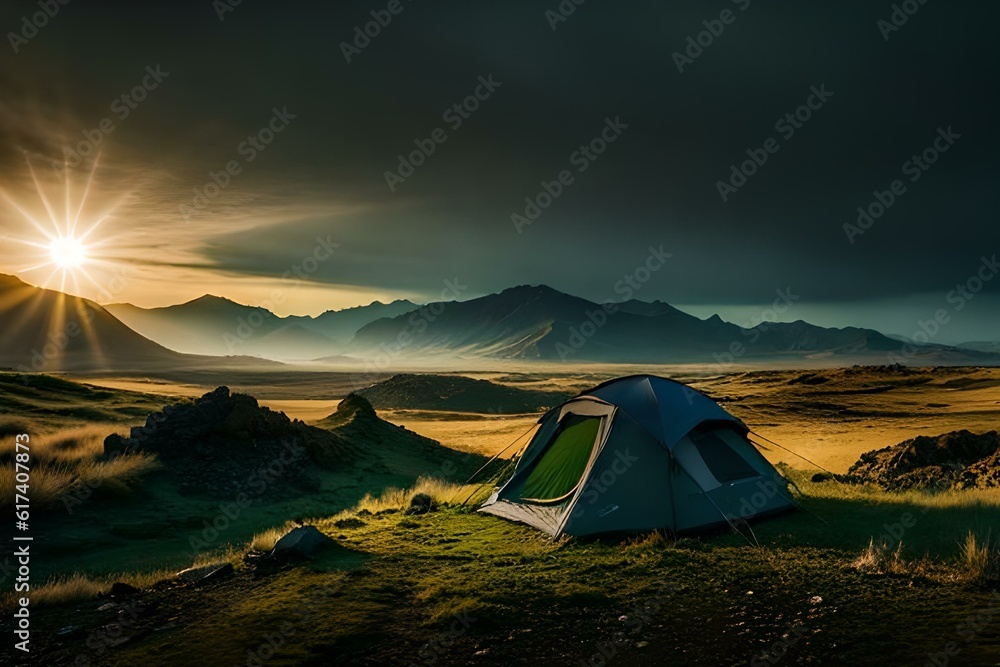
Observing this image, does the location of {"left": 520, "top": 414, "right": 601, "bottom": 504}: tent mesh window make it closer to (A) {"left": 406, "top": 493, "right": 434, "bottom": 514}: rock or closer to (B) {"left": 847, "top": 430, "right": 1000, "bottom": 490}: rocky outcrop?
(A) {"left": 406, "top": 493, "right": 434, "bottom": 514}: rock

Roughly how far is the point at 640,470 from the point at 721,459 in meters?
2.02

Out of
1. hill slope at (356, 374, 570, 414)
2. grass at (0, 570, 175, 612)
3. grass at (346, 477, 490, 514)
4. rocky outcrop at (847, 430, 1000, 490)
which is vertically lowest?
hill slope at (356, 374, 570, 414)

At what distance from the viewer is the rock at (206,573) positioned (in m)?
9.34

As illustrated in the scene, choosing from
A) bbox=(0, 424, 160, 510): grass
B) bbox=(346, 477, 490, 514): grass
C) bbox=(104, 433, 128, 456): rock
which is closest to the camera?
bbox=(0, 424, 160, 510): grass

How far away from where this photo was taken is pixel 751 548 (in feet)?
32.1

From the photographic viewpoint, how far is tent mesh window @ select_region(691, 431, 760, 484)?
1187 cm

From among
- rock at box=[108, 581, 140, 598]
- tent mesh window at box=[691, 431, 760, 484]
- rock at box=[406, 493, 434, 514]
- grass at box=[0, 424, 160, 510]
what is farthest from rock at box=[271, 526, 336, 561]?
tent mesh window at box=[691, 431, 760, 484]

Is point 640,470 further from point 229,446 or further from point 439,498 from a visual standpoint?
point 229,446

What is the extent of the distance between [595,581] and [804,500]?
7207 millimetres

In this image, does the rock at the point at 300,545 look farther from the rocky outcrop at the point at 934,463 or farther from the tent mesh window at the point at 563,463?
the rocky outcrop at the point at 934,463

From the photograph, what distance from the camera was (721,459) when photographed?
12125mm

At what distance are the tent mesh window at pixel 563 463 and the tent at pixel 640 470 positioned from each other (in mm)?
28

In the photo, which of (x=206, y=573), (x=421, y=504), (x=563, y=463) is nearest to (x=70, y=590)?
(x=206, y=573)

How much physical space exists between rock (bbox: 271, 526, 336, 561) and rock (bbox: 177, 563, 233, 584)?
2.64ft
